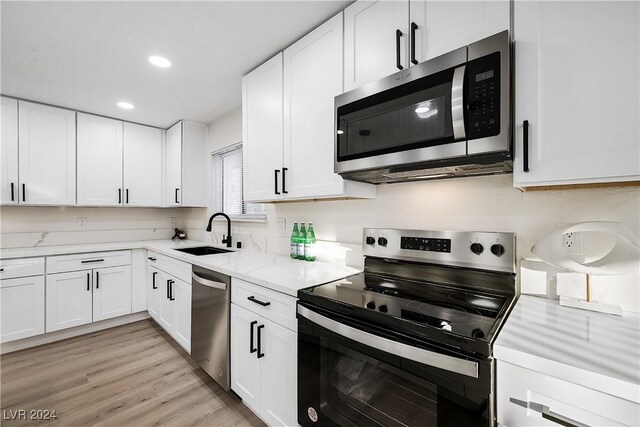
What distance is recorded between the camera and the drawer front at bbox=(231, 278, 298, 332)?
135 cm

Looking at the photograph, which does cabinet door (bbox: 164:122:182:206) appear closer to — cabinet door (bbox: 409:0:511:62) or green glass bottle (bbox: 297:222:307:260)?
green glass bottle (bbox: 297:222:307:260)

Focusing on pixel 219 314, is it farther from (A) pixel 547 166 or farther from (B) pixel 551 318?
(A) pixel 547 166

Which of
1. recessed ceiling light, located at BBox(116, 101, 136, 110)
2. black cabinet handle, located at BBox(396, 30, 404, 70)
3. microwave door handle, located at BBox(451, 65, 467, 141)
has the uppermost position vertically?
recessed ceiling light, located at BBox(116, 101, 136, 110)

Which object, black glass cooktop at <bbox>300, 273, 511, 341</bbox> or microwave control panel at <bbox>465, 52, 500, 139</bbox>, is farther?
microwave control panel at <bbox>465, 52, 500, 139</bbox>

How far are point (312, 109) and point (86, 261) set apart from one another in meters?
2.86

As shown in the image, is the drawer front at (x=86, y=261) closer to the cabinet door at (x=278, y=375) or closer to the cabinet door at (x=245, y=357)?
the cabinet door at (x=245, y=357)

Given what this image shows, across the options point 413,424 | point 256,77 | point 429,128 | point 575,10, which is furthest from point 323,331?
point 256,77

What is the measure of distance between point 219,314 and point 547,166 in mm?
1874

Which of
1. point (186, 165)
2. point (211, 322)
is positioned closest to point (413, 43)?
point (211, 322)

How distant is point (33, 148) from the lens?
2766mm

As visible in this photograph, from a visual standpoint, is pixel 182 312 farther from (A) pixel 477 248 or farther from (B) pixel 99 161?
(A) pixel 477 248

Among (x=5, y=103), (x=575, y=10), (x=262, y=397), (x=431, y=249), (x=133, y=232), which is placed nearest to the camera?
(x=575, y=10)

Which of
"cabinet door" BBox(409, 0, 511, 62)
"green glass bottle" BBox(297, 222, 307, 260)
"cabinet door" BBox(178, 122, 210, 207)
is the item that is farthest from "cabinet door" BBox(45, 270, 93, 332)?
"cabinet door" BBox(409, 0, 511, 62)

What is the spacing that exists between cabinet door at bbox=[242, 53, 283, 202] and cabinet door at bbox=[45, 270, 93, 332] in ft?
6.91
